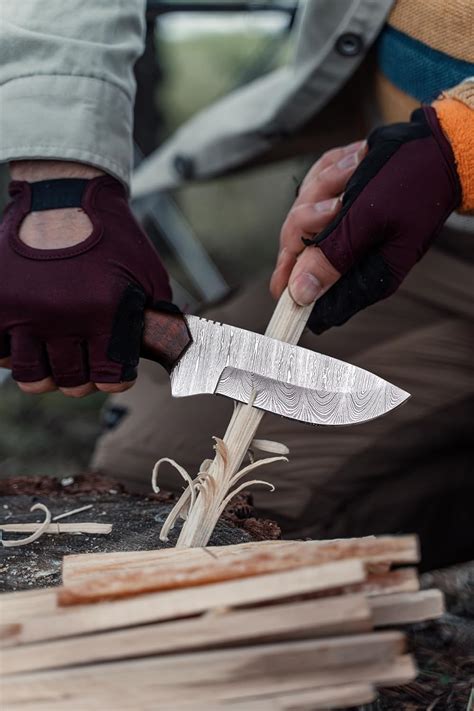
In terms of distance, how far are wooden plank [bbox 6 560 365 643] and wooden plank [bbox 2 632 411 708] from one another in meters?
0.05

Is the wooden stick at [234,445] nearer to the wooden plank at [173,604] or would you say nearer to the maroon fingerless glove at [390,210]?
the maroon fingerless glove at [390,210]

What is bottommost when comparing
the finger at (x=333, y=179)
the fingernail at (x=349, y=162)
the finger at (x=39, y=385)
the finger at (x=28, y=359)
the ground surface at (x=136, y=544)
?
the ground surface at (x=136, y=544)

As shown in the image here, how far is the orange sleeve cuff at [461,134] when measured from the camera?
58.6 inches

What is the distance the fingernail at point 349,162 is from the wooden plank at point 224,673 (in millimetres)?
1047

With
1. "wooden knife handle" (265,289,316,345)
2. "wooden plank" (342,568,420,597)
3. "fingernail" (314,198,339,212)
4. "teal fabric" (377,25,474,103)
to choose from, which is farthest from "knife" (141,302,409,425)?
"teal fabric" (377,25,474,103)

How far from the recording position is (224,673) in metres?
0.85

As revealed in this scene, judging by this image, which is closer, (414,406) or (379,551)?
(379,551)

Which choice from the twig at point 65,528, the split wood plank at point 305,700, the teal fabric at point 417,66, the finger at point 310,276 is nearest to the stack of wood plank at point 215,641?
the split wood plank at point 305,700

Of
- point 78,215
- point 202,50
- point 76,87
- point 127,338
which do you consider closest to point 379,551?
point 127,338

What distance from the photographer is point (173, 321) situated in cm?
145

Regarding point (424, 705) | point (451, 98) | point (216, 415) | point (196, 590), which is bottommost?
point (216, 415)

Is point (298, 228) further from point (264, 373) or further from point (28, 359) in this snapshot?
point (28, 359)

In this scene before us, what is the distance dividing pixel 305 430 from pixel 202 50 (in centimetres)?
415

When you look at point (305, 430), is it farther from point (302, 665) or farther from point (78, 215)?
point (302, 665)
